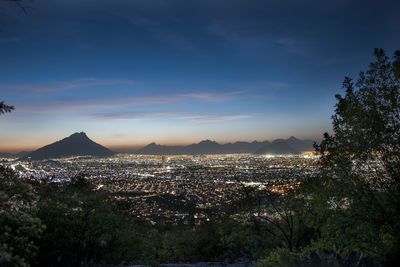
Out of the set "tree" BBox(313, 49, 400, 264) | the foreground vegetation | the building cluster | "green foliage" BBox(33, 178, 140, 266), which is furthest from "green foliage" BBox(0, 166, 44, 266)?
"tree" BBox(313, 49, 400, 264)

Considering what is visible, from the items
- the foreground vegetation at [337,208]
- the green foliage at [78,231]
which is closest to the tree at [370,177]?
the foreground vegetation at [337,208]

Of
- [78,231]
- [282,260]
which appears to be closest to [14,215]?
[78,231]

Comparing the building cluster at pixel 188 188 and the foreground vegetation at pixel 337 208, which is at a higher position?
the foreground vegetation at pixel 337 208

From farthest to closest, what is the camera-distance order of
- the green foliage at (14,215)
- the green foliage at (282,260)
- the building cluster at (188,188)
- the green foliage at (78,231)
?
the building cluster at (188,188) → the green foliage at (78,231) → the green foliage at (282,260) → the green foliage at (14,215)

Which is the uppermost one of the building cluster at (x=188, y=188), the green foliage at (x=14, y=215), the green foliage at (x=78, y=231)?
the green foliage at (x=14, y=215)

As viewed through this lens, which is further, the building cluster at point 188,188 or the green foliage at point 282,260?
the building cluster at point 188,188

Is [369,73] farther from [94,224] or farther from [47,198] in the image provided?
[47,198]

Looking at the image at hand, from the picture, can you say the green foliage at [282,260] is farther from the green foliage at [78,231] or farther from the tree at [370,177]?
the green foliage at [78,231]

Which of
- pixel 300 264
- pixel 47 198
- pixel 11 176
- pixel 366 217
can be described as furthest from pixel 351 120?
pixel 47 198
